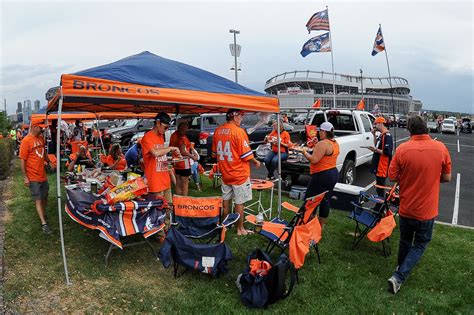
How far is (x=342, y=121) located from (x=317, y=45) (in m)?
8.65

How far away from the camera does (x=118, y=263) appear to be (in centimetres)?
445

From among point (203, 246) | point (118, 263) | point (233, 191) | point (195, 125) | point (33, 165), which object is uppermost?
point (195, 125)

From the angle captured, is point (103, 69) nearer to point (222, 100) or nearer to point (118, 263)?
point (222, 100)

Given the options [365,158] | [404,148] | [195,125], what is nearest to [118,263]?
[404,148]

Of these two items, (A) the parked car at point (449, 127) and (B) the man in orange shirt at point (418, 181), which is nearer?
(B) the man in orange shirt at point (418, 181)

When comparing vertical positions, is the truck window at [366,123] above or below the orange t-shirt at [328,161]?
above

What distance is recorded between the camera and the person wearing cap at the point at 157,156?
4.57 meters

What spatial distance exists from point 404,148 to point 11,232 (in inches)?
231

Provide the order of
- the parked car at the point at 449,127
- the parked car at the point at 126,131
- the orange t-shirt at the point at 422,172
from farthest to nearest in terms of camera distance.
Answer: the parked car at the point at 449,127 < the parked car at the point at 126,131 < the orange t-shirt at the point at 422,172

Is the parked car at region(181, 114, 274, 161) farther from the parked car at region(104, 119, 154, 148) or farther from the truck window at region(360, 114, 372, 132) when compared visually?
the truck window at region(360, 114, 372, 132)

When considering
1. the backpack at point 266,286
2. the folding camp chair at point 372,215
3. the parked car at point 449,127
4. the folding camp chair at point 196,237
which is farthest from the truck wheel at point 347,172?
the parked car at point 449,127

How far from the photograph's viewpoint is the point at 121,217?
13.8 ft

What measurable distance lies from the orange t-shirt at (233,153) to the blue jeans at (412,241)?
2.20 m

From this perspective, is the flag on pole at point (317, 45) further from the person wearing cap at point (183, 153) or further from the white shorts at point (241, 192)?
the white shorts at point (241, 192)
